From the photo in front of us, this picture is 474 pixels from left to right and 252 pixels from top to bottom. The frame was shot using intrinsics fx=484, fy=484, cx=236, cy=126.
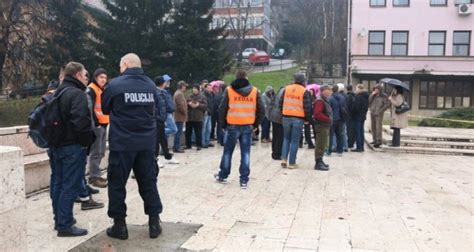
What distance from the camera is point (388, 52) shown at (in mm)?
33531

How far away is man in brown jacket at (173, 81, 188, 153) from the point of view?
11750 millimetres

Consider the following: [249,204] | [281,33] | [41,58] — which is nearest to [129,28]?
[41,58]

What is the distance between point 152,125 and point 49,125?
111 centimetres

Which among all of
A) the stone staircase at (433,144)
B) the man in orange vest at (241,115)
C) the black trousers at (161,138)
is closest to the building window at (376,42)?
the stone staircase at (433,144)

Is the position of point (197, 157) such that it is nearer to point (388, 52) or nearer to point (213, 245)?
point (213, 245)

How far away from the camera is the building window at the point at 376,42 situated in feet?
110

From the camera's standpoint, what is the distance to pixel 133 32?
88.9ft

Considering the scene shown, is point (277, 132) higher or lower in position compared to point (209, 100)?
lower

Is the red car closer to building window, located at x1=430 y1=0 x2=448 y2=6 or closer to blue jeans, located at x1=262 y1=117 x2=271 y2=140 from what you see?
building window, located at x1=430 y1=0 x2=448 y2=6

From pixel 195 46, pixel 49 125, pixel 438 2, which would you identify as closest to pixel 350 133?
pixel 49 125

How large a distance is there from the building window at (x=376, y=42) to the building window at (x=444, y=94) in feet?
13.3

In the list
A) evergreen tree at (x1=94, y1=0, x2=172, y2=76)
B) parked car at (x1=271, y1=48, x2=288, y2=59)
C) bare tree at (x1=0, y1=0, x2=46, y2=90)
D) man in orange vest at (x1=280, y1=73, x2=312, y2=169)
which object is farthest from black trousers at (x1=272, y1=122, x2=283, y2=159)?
parked car at (x1=271, y1=48, x2=288, y2=59)

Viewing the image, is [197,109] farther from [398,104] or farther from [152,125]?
[152,125]

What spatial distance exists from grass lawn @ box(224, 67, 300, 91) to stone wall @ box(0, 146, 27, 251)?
33.2m
